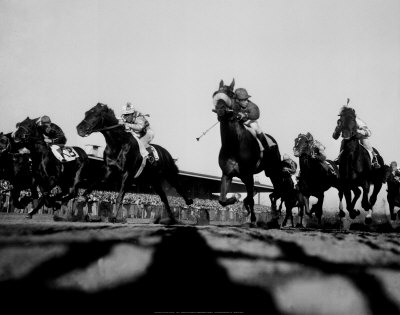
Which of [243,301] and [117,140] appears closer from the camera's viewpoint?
[243,301]

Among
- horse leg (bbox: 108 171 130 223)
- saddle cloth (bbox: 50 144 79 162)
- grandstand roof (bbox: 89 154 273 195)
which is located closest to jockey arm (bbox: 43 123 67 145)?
saddle cloth (bbox: 50 144 79 162)

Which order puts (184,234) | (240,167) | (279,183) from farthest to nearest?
(279,183)
(240,167)
(184,234)

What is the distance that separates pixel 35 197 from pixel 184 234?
1402 centimetres

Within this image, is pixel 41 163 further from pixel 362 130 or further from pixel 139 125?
pixel 362 130

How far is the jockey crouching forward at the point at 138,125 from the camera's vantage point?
11227mm

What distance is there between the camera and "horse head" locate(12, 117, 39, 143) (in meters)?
12.7

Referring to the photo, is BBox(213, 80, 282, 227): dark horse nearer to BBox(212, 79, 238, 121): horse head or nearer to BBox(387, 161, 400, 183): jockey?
BBox(212, 79, 238, 121): horse head

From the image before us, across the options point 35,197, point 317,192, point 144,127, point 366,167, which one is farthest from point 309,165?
point 35,197

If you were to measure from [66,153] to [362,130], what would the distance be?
1045 cm

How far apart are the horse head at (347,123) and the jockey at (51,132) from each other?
9.78m

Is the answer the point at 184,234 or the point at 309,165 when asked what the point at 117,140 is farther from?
the point at 184,234

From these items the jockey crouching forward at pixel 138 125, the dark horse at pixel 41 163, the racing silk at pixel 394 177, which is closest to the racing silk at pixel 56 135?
the dark horse at pixel 41 163

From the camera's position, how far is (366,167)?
32.4 ft

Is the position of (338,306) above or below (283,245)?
below
